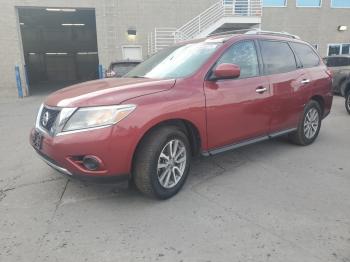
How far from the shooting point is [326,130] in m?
6.68

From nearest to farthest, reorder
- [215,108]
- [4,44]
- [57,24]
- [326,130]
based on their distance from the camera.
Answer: [215,108] → [326,130] → [4,44] → [57,24]

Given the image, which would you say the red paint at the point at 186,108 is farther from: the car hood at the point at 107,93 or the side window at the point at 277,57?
the side window at the point at 277,57

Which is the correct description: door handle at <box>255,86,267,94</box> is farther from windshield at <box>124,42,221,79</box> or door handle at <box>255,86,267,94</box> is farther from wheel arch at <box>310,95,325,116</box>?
wheel arch at <box>310,95,325,116</box>

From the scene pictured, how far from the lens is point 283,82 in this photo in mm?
4723

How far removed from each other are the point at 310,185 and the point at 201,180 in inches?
52.4

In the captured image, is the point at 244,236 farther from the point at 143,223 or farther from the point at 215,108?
the point at 215,108

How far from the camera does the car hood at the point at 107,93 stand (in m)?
3.10

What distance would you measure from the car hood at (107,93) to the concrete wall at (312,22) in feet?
55.7

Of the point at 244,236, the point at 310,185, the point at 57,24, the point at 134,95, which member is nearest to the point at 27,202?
the point at 134,95

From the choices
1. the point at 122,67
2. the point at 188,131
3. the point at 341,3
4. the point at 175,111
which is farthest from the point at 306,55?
the point at 341,3

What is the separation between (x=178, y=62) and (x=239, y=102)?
0.94m

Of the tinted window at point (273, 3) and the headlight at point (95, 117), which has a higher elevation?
the tinted window at point (273, 3)

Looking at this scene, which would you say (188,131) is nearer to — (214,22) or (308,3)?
(214,22)

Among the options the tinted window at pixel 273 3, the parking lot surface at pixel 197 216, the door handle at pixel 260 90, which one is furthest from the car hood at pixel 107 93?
the tinted window at pixel 273 3
